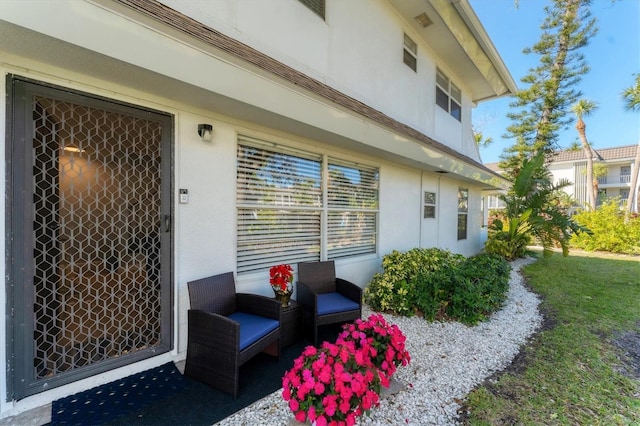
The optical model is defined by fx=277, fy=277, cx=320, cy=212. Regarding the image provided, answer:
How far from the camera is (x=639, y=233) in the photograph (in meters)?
13.6

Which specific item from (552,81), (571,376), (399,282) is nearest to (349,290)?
(399,282)

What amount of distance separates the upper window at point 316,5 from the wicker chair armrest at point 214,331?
5.52m

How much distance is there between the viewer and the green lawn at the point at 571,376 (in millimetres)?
2787

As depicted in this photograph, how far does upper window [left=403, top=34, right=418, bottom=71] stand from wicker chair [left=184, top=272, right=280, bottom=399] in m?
7.49

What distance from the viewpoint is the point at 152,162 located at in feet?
11.4

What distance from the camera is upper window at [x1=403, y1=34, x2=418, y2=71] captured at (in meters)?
7.68

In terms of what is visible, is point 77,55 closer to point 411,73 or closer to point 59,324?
point 59,324

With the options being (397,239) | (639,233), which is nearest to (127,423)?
(397,239)

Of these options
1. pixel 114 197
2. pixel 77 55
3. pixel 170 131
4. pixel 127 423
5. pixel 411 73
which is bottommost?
pixel 127 423

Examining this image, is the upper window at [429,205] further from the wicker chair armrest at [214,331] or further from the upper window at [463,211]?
the wicker chair armrest at [214,331]

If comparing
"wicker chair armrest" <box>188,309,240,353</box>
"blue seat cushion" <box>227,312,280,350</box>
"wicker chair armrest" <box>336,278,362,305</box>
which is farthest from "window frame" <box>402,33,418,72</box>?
"wicker chair armrest" <box>188,309,240,353</box>

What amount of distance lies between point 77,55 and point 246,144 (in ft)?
7.25

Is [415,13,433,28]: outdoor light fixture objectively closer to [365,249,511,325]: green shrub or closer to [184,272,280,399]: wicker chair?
[365,249,511,325]: green shrub

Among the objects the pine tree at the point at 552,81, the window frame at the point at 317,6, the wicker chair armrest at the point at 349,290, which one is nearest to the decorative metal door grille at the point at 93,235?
the wicker chair armrest at the point at 349,290
